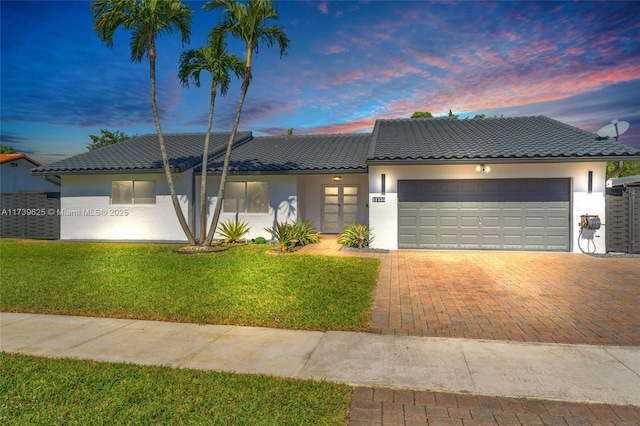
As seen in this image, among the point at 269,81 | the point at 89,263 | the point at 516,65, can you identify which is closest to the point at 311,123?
the point at 269,81

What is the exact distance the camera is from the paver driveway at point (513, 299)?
527 cm

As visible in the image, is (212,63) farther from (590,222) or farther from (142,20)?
(590,222)

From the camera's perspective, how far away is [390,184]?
1346 centimetres

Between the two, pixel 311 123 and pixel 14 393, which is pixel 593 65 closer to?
pixel 311 123

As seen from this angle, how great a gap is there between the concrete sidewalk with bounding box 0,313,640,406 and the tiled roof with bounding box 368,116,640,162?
29.0 ft

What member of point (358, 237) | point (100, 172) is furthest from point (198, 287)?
point (100, 172)

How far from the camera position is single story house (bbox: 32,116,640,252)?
1261 cm

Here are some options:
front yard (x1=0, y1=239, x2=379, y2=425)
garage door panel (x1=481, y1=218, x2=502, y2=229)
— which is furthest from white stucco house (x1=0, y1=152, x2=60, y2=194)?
garage door panel (x1=481, y1=218, x2=502, y2=229)

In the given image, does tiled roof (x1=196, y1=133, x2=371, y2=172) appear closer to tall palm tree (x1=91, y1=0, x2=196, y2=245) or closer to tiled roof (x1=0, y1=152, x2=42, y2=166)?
tall palm tree (x1=91, y1=0, x2=196, y2=245)

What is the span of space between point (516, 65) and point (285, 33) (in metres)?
8.66

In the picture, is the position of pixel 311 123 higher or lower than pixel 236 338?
higher

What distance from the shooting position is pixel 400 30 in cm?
1380

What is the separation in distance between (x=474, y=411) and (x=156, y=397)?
2.72 m

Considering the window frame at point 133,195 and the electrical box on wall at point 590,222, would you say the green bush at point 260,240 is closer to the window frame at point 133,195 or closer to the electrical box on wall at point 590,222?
the window frame at point 133,195
